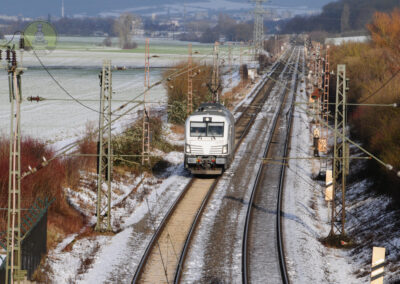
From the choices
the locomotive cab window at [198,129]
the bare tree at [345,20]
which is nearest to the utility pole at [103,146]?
the locomotive cab window at [198,129]

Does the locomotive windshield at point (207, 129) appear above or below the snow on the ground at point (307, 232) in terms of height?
above

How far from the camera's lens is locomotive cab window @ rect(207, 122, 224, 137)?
29.2 metres

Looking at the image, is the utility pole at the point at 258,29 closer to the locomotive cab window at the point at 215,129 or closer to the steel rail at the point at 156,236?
the locomotive cab window at the point at 215,129

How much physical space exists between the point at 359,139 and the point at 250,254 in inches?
882

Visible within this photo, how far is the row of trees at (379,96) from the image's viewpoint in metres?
27.7

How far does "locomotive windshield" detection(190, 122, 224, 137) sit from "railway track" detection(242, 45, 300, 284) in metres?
3.14

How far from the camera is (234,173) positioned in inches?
1289

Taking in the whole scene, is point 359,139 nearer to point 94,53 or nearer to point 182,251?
point 182,251

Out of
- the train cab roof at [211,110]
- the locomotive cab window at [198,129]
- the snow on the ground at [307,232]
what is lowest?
the snow on the ground at [307,232]

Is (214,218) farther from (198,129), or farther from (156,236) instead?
(198,129)

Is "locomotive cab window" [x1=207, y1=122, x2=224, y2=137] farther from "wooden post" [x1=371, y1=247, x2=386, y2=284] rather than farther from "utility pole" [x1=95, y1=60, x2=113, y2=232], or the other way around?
"wooden post" [x1=371, y1=247, x2=386, y2=284]

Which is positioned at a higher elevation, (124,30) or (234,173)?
(124,30)

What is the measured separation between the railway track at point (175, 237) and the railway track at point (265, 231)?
77.3 inches

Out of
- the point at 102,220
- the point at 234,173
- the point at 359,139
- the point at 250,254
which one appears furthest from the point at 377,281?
the point at 359,139
